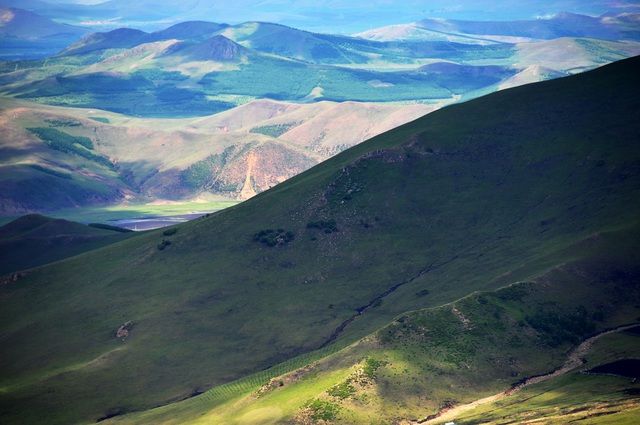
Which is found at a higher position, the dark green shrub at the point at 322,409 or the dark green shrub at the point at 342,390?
the dark green shrub at the point at 342,390

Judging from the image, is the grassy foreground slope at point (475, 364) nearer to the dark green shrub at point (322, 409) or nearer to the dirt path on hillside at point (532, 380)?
the dark green shrub at point (322, 409)

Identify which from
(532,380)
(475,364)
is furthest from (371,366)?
(532,380)

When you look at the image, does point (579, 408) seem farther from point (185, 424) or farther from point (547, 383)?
point (185, 424)

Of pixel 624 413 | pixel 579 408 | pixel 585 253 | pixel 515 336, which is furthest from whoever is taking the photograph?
pixel 585 253

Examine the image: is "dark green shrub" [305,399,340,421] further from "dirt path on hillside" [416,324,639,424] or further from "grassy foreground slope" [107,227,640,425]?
"dirt path on hillside" [416,324,639,424]

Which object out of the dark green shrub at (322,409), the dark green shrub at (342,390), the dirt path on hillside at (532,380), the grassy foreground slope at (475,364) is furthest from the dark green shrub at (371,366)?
the dirt path on hillside at (532,380)

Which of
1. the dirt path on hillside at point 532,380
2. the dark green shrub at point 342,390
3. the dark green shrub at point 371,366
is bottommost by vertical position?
the dirt path on hillside at point 532,380

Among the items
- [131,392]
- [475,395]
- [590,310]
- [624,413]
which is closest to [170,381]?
[131,392]

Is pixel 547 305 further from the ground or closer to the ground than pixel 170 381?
further from the ground

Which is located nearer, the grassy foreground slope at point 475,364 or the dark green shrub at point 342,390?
the grassy foreground slope at point 475,364
